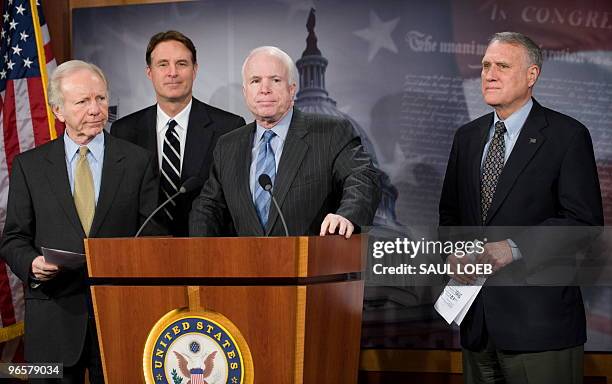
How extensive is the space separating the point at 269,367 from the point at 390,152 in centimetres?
228

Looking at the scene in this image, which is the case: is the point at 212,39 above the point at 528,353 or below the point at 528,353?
above

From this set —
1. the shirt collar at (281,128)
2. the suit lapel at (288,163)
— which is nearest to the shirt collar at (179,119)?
the shirt collar at (281,128)

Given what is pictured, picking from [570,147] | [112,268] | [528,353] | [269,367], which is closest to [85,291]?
[112,268]

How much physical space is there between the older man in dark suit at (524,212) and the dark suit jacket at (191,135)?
1.28 m

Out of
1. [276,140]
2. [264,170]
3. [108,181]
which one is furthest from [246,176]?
[108,181]

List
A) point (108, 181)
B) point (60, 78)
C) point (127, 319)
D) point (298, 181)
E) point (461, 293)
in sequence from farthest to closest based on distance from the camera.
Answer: point (60, 78) → point (108, 181) → point (461, 293) → point (298, 181) → point (127, 319)

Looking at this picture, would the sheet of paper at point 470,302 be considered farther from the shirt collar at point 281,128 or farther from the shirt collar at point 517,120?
the shirt collar at point 281,128

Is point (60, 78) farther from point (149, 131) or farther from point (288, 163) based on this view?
point (288, 163)

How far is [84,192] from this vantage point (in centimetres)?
302

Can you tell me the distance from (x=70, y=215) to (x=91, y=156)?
0.28 metres

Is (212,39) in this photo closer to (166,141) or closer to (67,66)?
(166,141)

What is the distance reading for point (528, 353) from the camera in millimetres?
2832

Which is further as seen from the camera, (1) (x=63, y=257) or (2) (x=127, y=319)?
(1) (x=63, y=257)

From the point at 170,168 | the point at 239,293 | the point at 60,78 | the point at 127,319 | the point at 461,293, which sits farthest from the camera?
the point at 170,168
